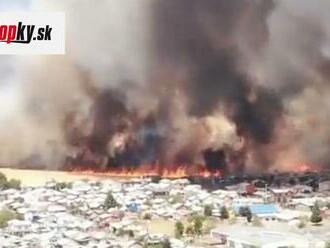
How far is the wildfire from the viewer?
2.21m

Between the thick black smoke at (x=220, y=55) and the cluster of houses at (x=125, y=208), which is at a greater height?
the thick black smoke at (x=220, y=55)

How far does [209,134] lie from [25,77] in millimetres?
595

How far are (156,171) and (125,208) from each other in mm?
146

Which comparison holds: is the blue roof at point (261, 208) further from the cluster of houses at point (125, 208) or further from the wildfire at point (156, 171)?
the wildfire at point (156, 171)

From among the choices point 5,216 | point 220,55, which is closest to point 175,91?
point 220,55

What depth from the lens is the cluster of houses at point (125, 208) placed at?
2.17 m

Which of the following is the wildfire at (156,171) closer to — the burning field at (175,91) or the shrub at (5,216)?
the burning field at (175,91)

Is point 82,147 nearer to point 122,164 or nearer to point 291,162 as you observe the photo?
point 122,164

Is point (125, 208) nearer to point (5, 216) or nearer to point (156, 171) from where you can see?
point (156, 171)

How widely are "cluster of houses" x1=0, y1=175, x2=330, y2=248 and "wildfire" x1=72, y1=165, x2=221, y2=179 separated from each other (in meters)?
0.02

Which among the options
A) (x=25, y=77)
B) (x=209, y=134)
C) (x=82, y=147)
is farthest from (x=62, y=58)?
(x=209, y=134)

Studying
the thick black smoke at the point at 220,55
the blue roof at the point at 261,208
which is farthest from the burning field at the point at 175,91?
the blue roof at the point at 261,208

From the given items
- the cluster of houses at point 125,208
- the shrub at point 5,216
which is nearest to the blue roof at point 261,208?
the cluster of houses at point 125,208

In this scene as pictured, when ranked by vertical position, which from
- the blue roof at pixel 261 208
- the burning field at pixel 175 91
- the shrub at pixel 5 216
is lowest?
the shrub at pixel 5 216
